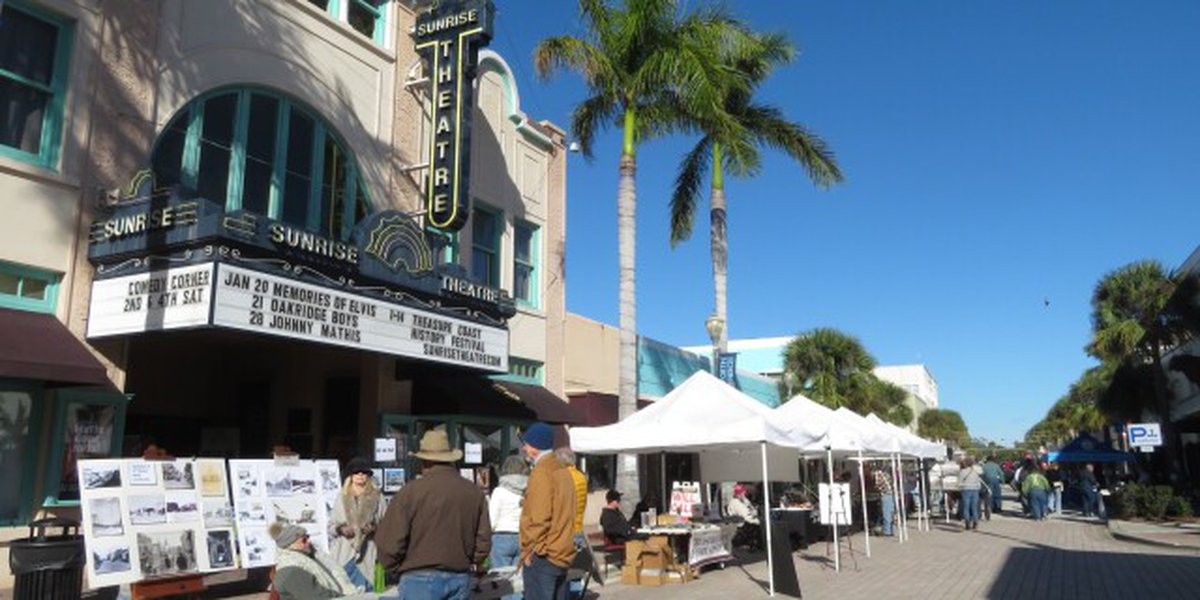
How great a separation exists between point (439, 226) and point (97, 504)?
22.3 ft

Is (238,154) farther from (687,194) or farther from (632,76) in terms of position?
(687,194)

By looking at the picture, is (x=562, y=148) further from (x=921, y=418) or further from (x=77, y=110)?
(x=921, y=418)

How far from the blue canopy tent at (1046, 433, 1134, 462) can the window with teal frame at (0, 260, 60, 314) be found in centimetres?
3282

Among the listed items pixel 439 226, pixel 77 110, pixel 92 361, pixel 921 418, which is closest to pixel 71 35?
pixel 77 110

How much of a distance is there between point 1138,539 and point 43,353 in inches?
770

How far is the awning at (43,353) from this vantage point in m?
8.80

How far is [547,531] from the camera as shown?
19.8ft

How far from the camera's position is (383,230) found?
1235 centimetres

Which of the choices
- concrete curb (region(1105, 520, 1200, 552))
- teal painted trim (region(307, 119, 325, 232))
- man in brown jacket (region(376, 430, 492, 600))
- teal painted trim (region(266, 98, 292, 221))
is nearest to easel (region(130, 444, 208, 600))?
man in brown jacket (region(376, 430, 492, 600))

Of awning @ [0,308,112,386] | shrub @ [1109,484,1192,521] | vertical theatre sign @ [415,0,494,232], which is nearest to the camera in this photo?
awning @ [0,308,112,386]

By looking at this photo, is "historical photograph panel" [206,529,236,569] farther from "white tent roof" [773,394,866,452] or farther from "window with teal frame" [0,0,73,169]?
"white tent roof" [773,394,866,452]

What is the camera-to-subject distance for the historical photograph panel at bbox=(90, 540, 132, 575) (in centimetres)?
798

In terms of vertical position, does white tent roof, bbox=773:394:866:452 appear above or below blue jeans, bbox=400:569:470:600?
above

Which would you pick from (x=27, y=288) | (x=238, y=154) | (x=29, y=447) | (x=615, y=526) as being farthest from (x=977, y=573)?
(x=27, y=288)
